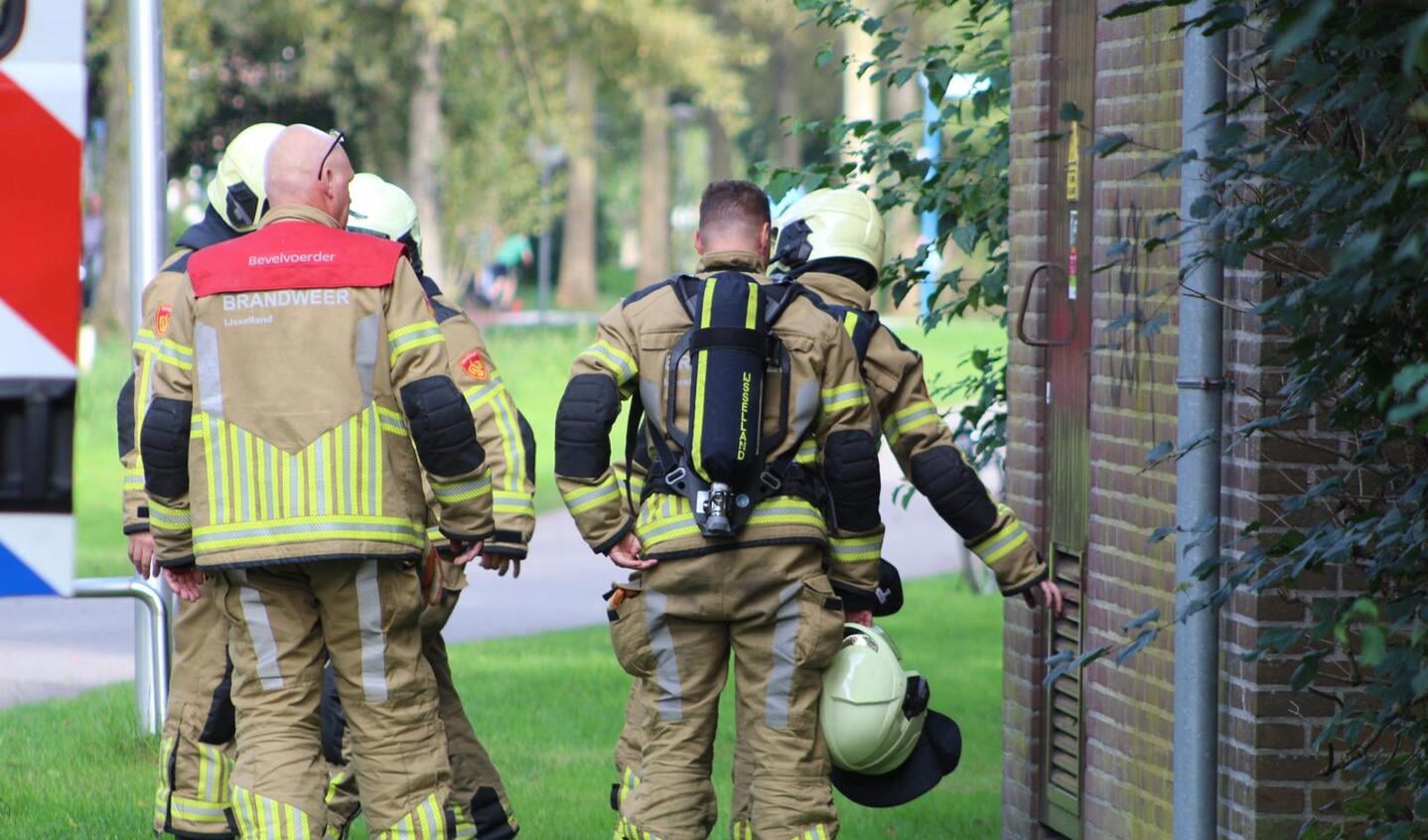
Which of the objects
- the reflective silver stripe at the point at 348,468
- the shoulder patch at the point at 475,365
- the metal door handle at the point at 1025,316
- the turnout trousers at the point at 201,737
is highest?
the metal door handle at the point at 1025,316

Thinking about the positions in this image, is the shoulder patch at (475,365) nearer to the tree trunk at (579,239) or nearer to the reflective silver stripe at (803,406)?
the reflective silver stripe at (803,406)

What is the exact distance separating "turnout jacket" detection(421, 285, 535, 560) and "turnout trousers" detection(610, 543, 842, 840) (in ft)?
1.44

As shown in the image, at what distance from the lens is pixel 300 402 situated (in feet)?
15.7

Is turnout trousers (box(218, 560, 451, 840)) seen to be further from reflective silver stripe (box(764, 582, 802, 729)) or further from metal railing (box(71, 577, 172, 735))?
metal railing (box(71, 577, 172, 735))

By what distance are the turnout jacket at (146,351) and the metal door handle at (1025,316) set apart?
2134 millimetres

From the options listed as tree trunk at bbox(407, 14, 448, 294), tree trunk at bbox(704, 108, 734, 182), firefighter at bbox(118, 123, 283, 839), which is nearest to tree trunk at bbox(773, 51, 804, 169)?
tree trunk at bbox(704, 108, 734, 182)

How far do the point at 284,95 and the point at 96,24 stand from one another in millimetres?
6064

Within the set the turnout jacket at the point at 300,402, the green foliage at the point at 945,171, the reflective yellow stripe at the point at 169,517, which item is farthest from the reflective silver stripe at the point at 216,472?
the green foliage at the point at 945,171

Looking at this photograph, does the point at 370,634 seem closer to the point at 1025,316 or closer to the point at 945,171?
the point at 1025,316

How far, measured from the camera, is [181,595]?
17.7 ft

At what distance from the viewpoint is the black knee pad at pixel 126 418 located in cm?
579

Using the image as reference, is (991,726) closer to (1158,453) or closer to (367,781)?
(367,781)

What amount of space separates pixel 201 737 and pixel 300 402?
134 centimetres

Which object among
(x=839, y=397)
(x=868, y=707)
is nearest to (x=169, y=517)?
(x=839, y=397)
